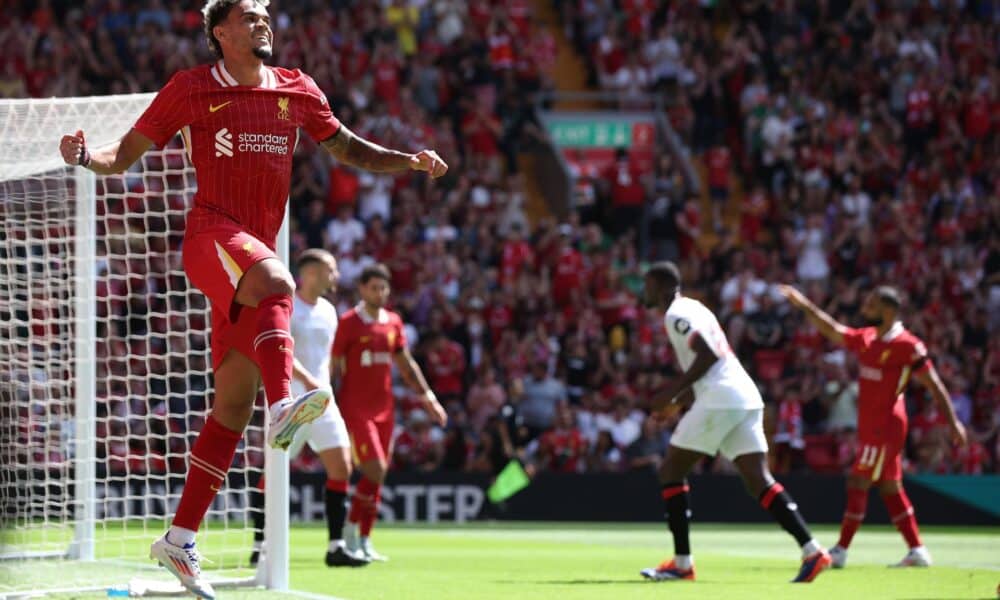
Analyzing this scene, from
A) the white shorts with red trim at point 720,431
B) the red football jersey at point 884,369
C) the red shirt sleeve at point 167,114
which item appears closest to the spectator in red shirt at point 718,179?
the red football jersey at point 884,369

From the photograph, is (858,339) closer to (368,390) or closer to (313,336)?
(368,390)

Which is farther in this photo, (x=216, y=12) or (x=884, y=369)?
(x=884, y=369)

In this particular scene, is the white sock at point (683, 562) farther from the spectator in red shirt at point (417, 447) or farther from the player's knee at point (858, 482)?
the spectator in red shirt at point (417, 447)

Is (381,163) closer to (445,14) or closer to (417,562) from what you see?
(417,562)

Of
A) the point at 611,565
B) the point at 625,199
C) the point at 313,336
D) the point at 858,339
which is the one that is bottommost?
the point at 611,565

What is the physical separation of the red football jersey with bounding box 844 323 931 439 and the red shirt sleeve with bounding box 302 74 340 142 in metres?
6.84

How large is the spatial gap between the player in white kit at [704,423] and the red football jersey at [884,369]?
263cm

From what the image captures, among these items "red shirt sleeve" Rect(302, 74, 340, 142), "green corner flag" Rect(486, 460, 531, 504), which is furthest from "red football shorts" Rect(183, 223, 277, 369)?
"green corner flag" Rect(486, 460, 531, 504)

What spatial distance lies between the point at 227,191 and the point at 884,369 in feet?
24.9

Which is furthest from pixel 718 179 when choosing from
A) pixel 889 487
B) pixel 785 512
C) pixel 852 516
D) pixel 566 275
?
pixel 785 512

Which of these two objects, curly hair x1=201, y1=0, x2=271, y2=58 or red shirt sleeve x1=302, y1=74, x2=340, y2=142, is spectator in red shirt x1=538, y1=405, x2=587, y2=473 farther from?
curly hair x1=201, y1=0, x2=271, y2=58

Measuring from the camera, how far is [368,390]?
43.1ft

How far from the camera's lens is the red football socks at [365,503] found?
1288 centimetres

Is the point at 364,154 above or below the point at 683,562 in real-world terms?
above
